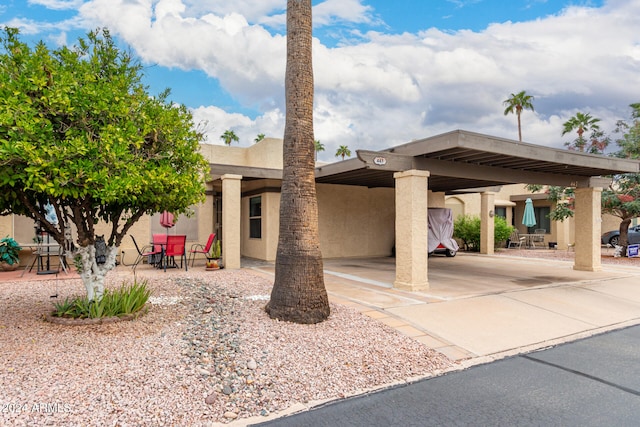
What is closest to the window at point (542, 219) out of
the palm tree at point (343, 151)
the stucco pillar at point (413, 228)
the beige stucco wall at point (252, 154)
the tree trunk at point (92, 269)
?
the beige stucco wall at point (252, 154)

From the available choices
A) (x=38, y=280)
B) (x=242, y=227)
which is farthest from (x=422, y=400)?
(x=242, y=227)

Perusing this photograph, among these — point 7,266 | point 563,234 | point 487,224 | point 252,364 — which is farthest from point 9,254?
point 563,234

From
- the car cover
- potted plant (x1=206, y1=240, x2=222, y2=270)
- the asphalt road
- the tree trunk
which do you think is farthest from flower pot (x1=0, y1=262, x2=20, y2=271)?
the car cover

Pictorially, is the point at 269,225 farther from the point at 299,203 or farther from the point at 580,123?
the point at 580,123

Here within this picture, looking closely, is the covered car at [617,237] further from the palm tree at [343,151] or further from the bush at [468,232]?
the palm tree at [343,151]

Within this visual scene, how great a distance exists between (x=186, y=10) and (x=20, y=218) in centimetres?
769

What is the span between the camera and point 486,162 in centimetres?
930

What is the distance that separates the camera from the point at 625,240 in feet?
54.0

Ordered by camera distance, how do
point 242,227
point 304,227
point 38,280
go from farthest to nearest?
1. point 242,227
2. point 38,280
3. point 304,227

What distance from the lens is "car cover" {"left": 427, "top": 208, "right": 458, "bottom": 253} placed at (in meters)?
13.8

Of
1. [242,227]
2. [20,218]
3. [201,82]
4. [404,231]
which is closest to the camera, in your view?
[404,231]

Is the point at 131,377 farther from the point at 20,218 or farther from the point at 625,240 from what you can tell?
the point at 625,240

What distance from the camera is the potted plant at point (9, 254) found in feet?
33.4

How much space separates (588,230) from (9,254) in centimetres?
1583
